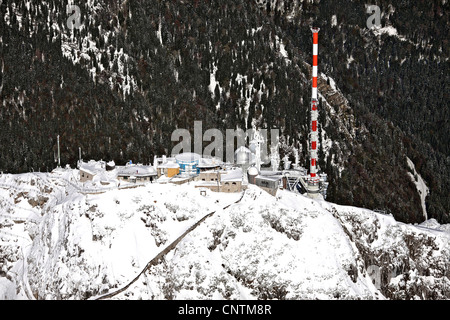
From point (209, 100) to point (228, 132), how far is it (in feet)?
57.7

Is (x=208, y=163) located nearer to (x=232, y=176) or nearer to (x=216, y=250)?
(x=232, y=176)

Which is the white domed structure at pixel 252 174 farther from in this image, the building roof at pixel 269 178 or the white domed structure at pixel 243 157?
the white domed structure at pixel 243 157

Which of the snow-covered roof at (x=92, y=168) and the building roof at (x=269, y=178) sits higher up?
the snow-covered roof at (x=92, y=168)

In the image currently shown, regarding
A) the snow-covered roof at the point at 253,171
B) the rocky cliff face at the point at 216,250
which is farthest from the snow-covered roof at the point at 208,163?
the rocky cliff face at the point at 216,250

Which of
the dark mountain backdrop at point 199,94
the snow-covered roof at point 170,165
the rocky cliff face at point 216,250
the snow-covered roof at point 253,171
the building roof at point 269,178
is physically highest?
the dark mountain backdrop at point 199,94

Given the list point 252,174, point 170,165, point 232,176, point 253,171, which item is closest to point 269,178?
point 252,174

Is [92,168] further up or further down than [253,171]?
further up

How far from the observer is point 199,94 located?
16750cm

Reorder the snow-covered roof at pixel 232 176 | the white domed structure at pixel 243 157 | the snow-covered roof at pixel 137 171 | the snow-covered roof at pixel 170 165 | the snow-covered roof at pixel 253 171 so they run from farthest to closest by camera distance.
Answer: the white domed structure at pixel 243 157 → the snow-covered roof at pixel 253 171 → the snow-covered roof at pixel 170 165 → the snow-covered roof at pixel 137 171 → the snow-covered roof at pixel 232 176

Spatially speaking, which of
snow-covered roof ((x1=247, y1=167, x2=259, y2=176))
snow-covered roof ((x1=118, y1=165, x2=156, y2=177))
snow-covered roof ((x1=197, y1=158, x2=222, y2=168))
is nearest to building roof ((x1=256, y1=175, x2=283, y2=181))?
snow-covered roof ((x1=247, y1=167, x2=259, y2=176))

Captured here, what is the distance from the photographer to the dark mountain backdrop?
150 metres

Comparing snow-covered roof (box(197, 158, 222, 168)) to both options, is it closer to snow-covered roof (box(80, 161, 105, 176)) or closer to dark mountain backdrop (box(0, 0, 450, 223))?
snow-covered roof (box(80, 161, 105, 176))

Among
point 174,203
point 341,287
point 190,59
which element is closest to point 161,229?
point 174,203

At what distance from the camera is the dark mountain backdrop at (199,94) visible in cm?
15000
